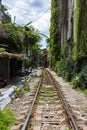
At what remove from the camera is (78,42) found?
30.7 meters

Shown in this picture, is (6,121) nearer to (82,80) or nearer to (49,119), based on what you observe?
(49,119)

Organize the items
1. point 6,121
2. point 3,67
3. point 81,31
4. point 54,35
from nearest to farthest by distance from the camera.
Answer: point 6,121 < point 81,31 < point 3,67 < point 54,35

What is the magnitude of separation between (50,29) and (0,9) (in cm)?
2082

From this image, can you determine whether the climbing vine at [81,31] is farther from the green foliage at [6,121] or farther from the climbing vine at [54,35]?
the climbing vine at [54,35]

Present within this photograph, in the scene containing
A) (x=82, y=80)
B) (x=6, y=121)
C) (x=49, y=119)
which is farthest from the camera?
(x=82, y=80)

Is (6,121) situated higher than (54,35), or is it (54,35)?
(54,35)

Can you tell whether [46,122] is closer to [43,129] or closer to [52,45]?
[43,129]

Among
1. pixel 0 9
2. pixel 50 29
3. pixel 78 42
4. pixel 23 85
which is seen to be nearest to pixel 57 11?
pixel 50 29

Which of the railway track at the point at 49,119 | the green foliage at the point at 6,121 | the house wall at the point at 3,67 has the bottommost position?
the railway track at the point at 49,119

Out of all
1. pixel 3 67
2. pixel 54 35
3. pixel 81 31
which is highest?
pixel 54 35

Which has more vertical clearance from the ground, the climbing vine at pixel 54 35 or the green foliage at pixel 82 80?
the climbing vine at pixel 54 35

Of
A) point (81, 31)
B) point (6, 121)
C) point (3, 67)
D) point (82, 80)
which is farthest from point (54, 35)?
point (6, 121)

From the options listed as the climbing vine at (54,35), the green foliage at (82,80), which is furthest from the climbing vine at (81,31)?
the climbing vine at (54,35)

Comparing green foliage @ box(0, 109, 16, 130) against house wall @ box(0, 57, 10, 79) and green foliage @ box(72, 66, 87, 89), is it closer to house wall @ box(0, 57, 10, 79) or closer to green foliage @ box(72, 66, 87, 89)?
green foliage @ box(72, 66, 87, 89)
